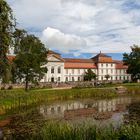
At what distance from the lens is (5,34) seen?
21766 mm

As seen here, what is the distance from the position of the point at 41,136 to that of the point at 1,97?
2148 cm

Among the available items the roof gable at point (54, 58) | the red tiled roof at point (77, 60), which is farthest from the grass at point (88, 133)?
the red tiled roof at point (77, 60)

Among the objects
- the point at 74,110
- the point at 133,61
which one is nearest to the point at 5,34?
the point at 74,110

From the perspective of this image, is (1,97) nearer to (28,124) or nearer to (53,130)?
(28,124)

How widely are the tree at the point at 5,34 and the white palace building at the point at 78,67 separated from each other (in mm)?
81593

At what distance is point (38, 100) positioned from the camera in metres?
41.4

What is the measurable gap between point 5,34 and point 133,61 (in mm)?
59120

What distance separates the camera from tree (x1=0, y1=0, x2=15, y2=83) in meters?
21.4

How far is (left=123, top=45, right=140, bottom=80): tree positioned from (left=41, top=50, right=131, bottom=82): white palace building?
31789mm

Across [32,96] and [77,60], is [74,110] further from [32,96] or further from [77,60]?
[77,60]

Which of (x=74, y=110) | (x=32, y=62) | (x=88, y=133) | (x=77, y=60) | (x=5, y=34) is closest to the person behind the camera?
(x=88, y=133)

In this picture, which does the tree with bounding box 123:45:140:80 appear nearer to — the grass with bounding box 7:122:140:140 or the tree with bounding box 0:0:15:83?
the tree with bounding box 0:0:15:83

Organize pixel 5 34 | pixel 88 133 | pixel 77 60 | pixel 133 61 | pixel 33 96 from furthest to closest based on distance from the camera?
pixel 77 60 < pixel 133 61 < pixel 33 96 < pixel 5 34 < pixel 88 133

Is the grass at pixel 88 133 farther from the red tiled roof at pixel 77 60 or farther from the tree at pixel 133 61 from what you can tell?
the red tiled roof at pixel 77 60
